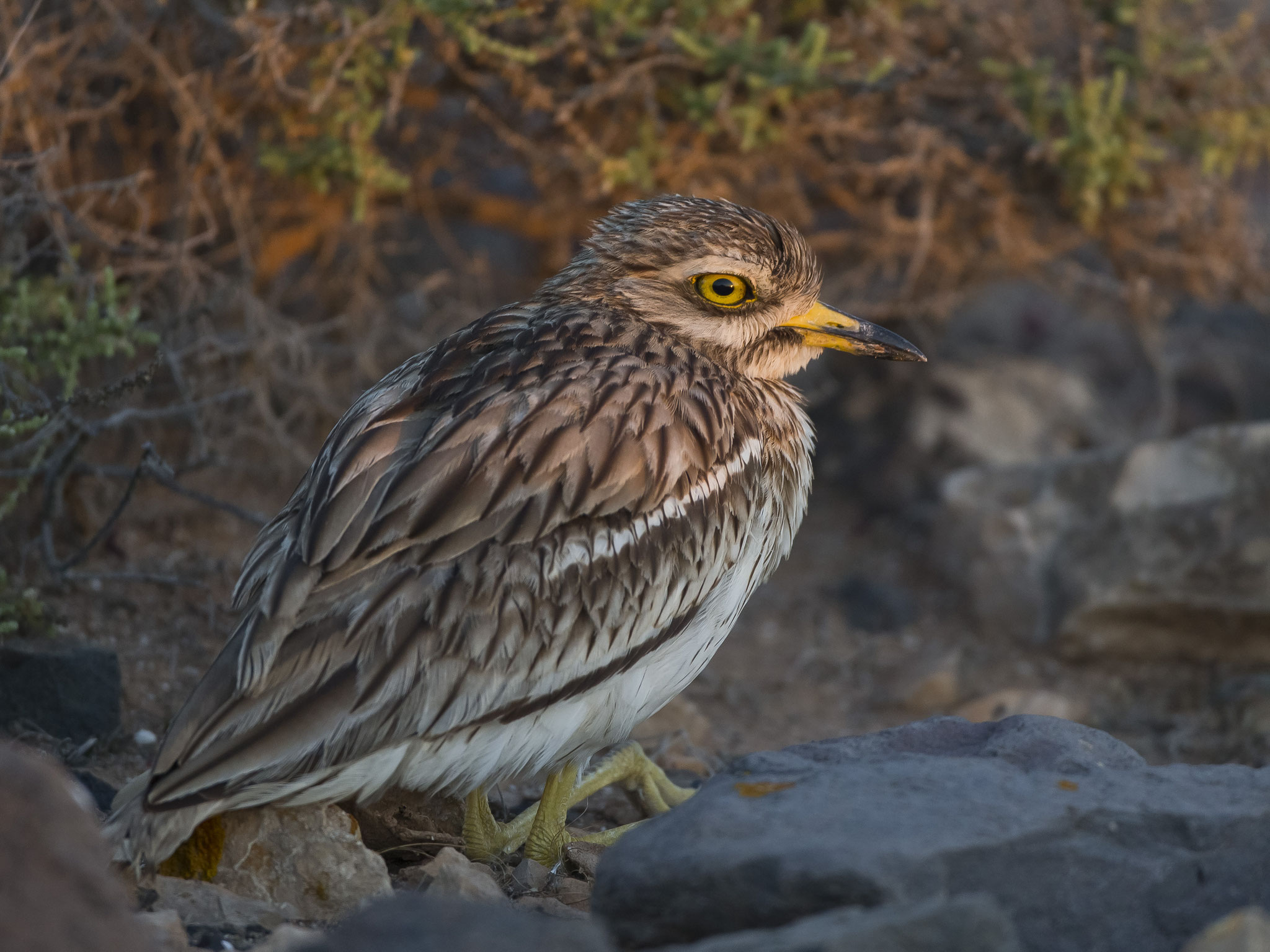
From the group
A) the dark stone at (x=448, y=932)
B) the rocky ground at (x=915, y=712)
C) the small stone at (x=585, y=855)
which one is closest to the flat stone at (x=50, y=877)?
the rocky ground at (x=915, y=712)

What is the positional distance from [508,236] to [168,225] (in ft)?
9.67

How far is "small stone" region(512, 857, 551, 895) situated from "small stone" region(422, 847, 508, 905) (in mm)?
226

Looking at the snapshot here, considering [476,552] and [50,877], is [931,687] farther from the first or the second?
[50,877]

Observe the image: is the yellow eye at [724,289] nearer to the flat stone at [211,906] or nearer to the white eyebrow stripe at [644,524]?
the white eyebrow stripe at [644,524]

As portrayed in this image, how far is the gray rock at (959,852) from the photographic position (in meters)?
2.25

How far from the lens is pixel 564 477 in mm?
3197

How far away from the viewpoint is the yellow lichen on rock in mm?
2943

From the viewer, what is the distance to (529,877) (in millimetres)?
3223

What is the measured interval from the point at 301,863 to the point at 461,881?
0.44 m

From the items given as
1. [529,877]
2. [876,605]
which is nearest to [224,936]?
[529,877]

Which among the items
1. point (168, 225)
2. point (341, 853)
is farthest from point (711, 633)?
point (168, 225)

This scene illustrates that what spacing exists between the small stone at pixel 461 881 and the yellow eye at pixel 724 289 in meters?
1.71

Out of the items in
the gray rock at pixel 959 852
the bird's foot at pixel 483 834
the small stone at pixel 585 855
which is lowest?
the small stone at pixel 585 855

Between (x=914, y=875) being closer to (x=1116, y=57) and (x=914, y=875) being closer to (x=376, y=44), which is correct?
(x=376, y=44)
